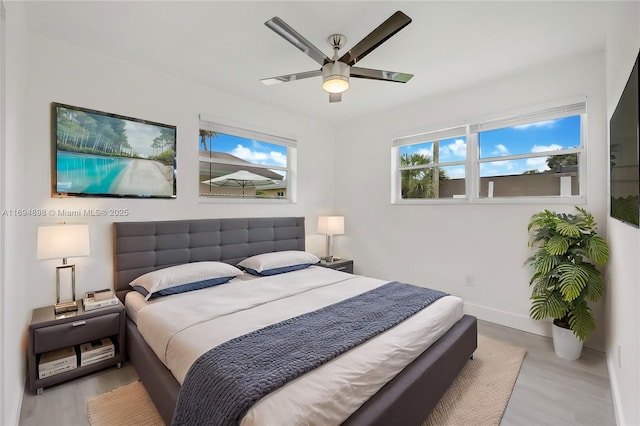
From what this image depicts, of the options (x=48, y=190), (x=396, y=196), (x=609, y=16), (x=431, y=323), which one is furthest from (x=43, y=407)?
(x=609, y=16)

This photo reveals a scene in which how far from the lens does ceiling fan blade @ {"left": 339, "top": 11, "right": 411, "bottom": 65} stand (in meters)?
1.68

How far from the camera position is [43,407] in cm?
188

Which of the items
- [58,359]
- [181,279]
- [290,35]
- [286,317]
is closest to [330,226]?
[181,279]

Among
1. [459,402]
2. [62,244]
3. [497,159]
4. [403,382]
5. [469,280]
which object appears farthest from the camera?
[469,280]

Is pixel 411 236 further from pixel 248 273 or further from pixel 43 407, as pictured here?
pixel 43 407

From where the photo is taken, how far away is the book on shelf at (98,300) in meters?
2.29

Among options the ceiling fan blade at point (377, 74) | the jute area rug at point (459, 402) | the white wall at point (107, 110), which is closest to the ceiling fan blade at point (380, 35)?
the ceiling fan blade at point (377, 74)

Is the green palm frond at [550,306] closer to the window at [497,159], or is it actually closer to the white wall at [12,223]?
the window at [497,159]

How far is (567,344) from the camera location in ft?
8.11

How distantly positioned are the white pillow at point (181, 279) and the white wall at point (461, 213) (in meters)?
2.26

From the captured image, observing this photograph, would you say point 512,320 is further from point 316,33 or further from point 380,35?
point 316,33

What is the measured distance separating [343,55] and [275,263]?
7.21ft

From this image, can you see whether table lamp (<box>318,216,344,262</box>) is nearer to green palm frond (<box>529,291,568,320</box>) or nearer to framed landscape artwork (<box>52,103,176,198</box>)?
framed landscape artwork (<box>52,103,176,198</box>)

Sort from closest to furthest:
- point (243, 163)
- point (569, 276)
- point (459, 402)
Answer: point (459, 402), point (569, 276), point (243, 163)
